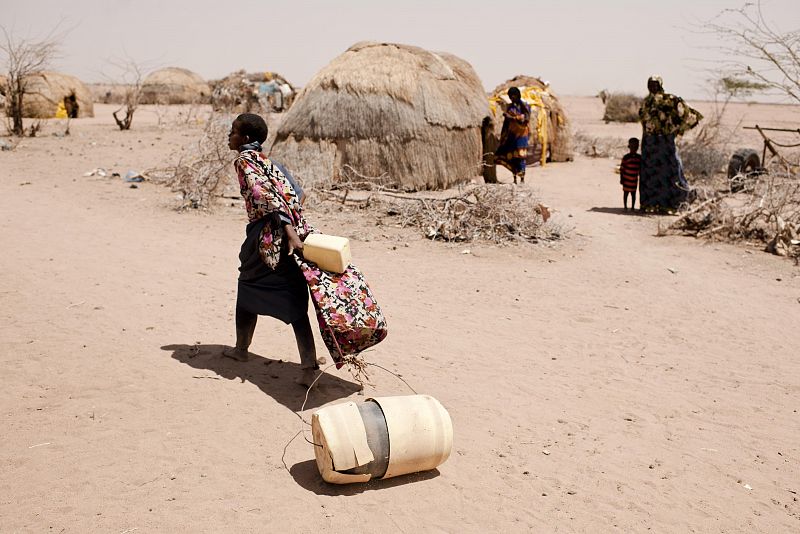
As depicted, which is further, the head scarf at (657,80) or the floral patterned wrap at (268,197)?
the head scarf at (657,80)

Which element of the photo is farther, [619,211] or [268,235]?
[619,211]

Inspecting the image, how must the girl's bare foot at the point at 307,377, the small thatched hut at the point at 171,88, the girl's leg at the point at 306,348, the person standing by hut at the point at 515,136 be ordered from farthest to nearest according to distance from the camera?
the small thatched hut at the point at 171,88
the person standing by hut at the point at 515,136
the girl's bare foot at the point at 307,377
the girl's leg at the point at 306,348

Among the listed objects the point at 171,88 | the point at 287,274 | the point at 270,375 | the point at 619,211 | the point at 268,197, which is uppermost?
the point at 171,88

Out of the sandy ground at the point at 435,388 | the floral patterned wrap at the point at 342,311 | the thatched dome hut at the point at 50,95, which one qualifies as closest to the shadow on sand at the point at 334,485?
the sandy ground at the point at 435,388

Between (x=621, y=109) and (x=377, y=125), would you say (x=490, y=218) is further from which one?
(x=621, y=109)

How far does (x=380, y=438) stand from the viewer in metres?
3.04

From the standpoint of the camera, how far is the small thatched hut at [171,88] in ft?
96.9

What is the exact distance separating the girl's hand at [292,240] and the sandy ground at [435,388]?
2.83 ft

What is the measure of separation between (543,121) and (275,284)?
38.2 ft

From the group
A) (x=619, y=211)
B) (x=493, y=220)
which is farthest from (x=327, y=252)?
(x=619, y=211)

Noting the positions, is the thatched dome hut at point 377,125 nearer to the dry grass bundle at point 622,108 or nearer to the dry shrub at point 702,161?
the dry shrub at point 702,161

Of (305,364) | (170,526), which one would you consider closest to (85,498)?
(170,526)

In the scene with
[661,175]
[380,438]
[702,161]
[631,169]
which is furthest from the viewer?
[702,161]

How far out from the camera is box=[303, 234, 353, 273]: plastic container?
349 cm
